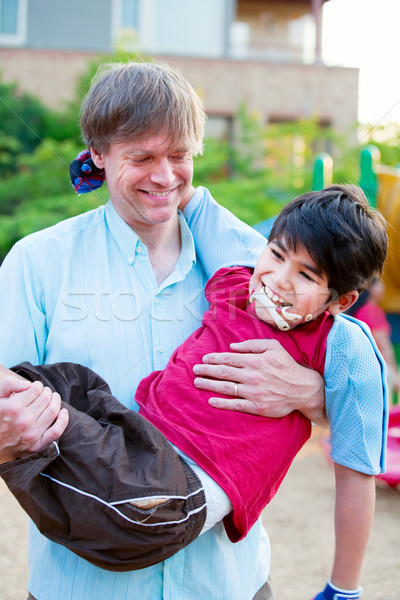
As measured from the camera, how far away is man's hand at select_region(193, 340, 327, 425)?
A: 5.65 feet

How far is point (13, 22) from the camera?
15031 millimetres

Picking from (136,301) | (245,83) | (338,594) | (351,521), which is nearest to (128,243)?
(136,301)

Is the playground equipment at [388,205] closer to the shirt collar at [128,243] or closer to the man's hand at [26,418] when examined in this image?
the shirt collar at [128,243]

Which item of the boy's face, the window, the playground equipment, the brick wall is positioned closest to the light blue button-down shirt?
the boy's face

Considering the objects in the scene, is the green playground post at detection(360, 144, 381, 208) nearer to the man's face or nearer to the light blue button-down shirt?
the light blue button-down shirt

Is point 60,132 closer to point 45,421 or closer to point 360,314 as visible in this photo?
point 360,314

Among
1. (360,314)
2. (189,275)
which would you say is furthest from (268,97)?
(189,275)

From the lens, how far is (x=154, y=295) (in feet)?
6.30

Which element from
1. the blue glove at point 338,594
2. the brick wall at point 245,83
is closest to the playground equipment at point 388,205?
the blue glove at point 338,594

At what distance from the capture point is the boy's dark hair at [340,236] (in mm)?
1759

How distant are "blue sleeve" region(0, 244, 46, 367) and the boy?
10cm

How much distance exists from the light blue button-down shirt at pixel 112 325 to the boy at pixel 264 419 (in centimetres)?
9

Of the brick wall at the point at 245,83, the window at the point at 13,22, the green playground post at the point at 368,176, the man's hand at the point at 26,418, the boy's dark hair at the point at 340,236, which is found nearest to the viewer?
the man's hand at the point at 26,418

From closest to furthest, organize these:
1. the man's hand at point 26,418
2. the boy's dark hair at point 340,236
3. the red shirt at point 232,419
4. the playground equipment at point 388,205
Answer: the man's hand at point 26,418 → the red shirt at point 232,419 → the boy's dark hair at point 340,236 → the playground equipment at point 388,205
